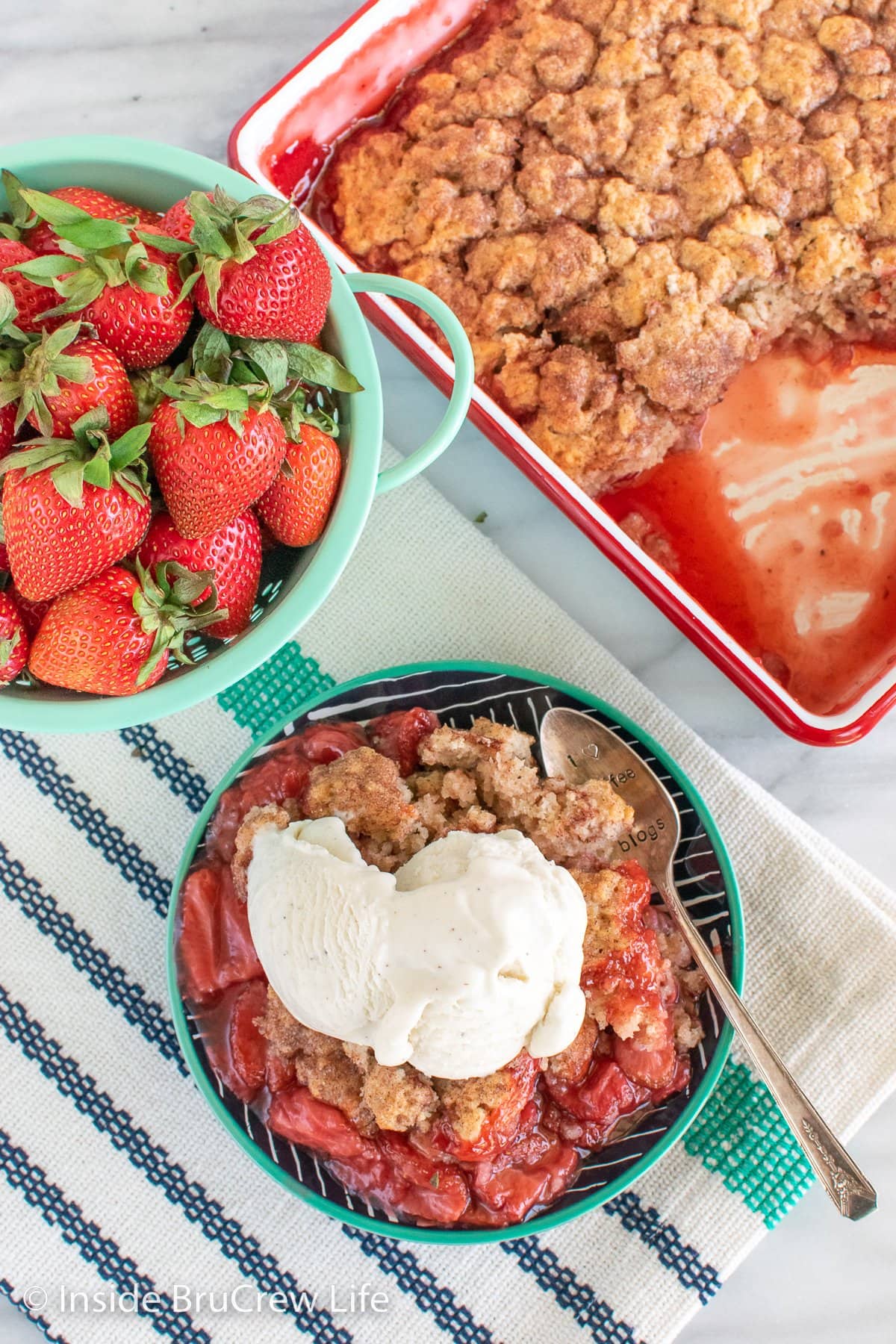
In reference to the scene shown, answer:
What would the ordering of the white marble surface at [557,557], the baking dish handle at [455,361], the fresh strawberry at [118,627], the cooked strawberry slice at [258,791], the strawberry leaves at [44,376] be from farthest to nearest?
1. the white marble surface at [557,557]
2. the cooked strawberry slice at [258,791]
3. the baking dish handle at [455,361]
4. the fresh strawberry at [118,627]
5. the strawberry leaves at [44,376]

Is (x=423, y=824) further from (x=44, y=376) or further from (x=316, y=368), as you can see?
(x=44, y=376)

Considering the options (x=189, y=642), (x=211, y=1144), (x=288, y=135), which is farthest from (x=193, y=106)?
(x=211, y=1144)

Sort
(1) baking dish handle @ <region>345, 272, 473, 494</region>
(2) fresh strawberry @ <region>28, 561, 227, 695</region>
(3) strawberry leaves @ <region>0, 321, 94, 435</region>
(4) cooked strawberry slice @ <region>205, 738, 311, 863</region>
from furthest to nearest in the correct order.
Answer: (4) cooked strawberry slice @ <region>205, 738, 311, 863</region>, (1) baking dish handle @ <region>345, 272, 473, 494</region>, (2) fresh strawberry @ <region>28, 561, 227, 695</region>, (3) strawberry leaves @ <region>0, 321, 94, 435</region>

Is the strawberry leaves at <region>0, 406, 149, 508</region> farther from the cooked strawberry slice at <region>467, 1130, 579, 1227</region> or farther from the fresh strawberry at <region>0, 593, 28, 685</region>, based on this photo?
the cooked strawberry slice at <region>467, 1130, 579, 1227</region>

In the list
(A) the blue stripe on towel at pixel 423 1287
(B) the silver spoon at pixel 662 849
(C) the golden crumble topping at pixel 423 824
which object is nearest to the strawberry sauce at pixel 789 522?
(B) the silver spoon at pixel 662 849

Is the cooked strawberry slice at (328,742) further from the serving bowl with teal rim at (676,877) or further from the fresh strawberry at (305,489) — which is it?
the fresh strawberry at (305,489)

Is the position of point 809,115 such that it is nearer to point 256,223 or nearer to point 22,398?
point 256,223

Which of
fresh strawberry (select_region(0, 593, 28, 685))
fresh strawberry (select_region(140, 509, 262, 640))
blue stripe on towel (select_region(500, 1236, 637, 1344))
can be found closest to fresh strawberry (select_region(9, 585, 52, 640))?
fresh strawberry (select_region(0, 593, 28, 685))
